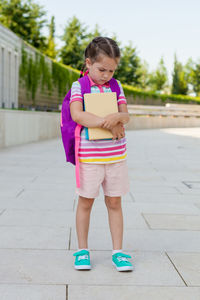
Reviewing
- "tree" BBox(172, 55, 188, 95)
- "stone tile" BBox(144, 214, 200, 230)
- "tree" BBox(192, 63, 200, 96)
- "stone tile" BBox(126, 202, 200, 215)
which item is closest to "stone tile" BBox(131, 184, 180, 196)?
"stone tile" BBox(126, 202, 200, 215)

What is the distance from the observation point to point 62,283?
2344 mm

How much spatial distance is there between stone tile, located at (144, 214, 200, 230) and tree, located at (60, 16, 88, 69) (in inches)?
1821

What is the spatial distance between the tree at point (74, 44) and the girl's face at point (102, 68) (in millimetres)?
47378

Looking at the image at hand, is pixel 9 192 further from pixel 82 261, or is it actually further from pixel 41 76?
pixel 41 76

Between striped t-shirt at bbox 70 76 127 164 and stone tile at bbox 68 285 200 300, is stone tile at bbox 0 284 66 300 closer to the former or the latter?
stone tile at bbox 68 285 200 300

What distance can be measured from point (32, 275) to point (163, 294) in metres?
0.78

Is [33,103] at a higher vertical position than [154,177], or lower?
higher

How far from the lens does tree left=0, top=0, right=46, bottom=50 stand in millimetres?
43688

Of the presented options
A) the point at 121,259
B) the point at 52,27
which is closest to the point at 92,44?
the point at 121,259

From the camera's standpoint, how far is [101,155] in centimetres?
253

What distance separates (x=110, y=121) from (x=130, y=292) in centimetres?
97

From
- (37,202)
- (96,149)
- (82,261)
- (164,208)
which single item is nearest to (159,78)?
(164,208)

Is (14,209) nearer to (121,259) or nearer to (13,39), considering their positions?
(121,259)

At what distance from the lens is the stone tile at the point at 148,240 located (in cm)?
304
